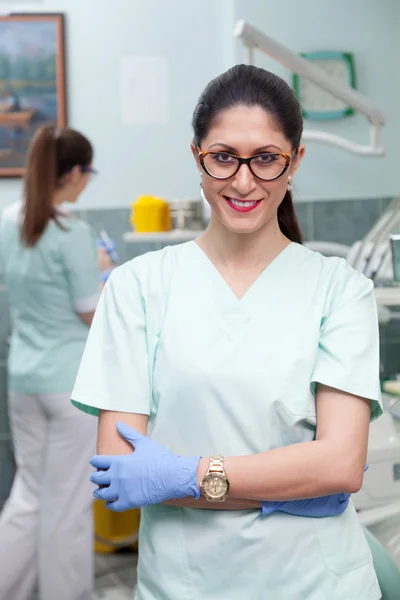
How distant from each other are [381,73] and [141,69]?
906 millimetres

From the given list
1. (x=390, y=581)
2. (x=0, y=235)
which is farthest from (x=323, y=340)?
(x=0, y=235)

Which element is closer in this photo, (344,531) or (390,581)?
(344,531)

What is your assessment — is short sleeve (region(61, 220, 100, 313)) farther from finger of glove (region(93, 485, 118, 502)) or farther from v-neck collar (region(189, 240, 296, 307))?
finger of glove (region(93, 485, 118, 502))

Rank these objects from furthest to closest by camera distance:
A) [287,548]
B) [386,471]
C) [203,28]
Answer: [203,28]
[386,471]
[287,548]

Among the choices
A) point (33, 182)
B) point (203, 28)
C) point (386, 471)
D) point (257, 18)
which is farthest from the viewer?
point (203, 28)

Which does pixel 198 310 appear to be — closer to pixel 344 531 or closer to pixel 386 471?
pixel 344 531

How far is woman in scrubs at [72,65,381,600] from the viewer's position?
3.65 feet

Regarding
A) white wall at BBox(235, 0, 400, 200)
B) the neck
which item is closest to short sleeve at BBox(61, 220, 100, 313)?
white wall at BBox(235, 0, 400, 200)

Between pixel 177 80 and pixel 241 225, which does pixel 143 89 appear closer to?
pixel 177 80

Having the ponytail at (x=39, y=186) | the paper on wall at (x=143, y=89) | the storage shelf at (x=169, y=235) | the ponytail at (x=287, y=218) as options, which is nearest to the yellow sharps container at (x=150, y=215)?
the storage shelf at (x=169, y=235)

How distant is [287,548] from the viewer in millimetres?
1135

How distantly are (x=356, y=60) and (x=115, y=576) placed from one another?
2041mm

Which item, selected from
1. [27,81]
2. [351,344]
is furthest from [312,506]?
[27,81]

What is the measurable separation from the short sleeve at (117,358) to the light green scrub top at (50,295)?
1.20 m
